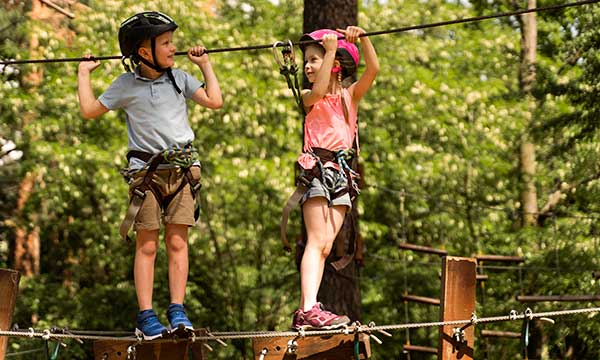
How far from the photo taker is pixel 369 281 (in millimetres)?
16672

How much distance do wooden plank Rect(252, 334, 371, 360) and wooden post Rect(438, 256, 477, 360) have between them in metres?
0.34

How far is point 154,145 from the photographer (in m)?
5.21

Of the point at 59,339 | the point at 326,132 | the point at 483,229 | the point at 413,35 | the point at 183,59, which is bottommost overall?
the point at 59,339

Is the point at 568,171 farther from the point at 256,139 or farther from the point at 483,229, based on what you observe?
the point at 256,139

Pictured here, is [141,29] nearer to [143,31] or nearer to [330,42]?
[143,31]

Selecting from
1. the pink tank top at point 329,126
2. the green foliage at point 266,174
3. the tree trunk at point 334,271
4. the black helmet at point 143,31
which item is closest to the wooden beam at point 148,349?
the pink tank top at point 329,126

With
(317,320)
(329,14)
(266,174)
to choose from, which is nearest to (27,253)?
(266,174)

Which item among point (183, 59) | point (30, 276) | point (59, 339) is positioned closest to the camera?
point (59, 339)

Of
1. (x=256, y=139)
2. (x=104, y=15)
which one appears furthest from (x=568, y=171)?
(x=104, y=15)

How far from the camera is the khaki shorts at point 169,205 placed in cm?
516

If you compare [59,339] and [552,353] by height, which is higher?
[552,353]

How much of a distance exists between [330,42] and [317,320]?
48.7 inches

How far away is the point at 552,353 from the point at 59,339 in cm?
1229

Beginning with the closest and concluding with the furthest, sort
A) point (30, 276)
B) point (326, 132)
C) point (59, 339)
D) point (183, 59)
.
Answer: point (59, 339) → point (326, 132) → point (183, 59) → point (30, 276)
